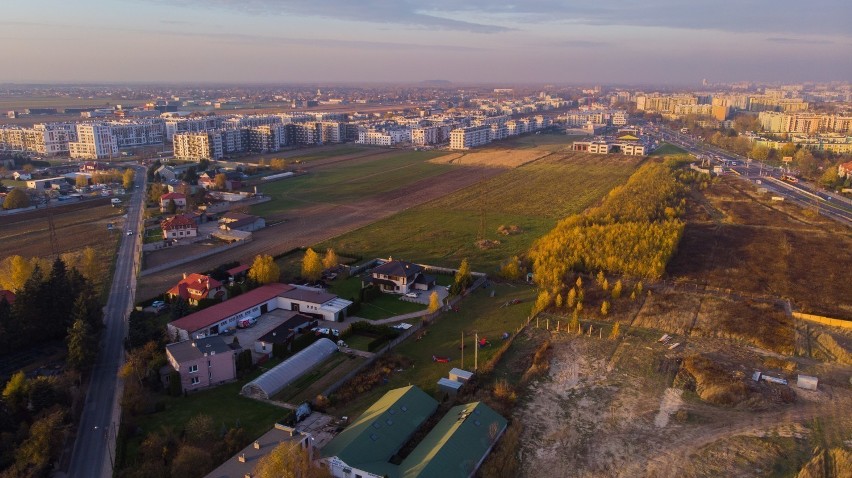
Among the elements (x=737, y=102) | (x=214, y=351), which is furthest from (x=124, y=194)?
(x=737, y=102)

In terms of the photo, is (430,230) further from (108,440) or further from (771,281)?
(108,440)

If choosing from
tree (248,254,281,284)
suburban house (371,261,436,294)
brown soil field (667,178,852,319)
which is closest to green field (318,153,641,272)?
suburban house (371,261,436,294)

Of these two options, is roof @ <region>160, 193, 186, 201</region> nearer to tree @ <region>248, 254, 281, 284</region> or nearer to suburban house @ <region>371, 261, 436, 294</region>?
tree @ <region>248, 254, 281, 284</region>

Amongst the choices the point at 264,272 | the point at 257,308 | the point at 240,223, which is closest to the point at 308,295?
the point at 257,308

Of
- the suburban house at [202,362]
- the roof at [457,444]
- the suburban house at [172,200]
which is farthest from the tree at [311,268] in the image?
the suburban house at [172,200]

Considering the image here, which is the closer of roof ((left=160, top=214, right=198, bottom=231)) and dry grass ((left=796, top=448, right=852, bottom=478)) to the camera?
dry grass ((left=796, top=448, right=852, bottom=478))

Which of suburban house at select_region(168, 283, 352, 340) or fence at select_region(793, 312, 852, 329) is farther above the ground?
suburban house at select_region(168, 283, 352, 340)

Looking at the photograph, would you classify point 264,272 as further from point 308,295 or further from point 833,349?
point 833,349

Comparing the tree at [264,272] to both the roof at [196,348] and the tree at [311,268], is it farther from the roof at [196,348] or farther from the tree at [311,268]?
the roof at [196,348]
